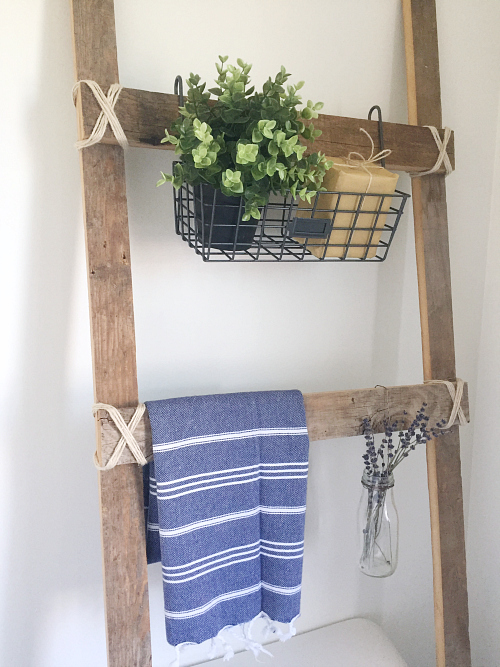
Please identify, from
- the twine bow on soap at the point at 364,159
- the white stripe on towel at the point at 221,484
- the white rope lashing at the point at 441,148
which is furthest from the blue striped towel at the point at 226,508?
the white rope lashing at the point at 441,148

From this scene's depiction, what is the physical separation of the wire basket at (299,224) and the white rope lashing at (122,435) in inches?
10.5

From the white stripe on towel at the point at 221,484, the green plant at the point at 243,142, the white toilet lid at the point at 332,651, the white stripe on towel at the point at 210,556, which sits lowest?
the white toilet lid at the point at 332,651

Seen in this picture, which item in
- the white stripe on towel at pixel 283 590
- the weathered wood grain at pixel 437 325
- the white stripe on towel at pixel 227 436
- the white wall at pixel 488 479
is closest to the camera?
the white stripe on towel at pixel 227 436

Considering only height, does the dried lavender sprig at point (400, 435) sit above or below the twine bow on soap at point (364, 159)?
below

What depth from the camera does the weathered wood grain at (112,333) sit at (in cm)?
78

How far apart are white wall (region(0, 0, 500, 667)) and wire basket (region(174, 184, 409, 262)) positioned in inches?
6.2

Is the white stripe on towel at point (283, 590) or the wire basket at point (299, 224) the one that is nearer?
the wire basket at point (299, 224)

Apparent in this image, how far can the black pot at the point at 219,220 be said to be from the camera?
0.76 meters

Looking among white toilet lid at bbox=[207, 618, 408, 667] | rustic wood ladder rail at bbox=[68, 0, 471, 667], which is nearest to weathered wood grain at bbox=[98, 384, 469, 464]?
rustic wood ladder rail at bbox=[68, 0, 471, 667]

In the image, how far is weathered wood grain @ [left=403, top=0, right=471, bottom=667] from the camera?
Result: 3.33ft

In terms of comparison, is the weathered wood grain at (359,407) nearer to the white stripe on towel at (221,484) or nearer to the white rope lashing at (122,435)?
the white stripe on towel at (221,484)

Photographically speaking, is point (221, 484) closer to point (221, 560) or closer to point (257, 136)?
point (221, 560)

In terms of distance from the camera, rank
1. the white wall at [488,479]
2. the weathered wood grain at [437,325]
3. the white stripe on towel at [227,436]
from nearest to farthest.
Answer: the white stripe on towel at [227,436]
the weathered wood grain at [437,325]
the white wall at [488,479]

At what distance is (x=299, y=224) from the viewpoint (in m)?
0.78
